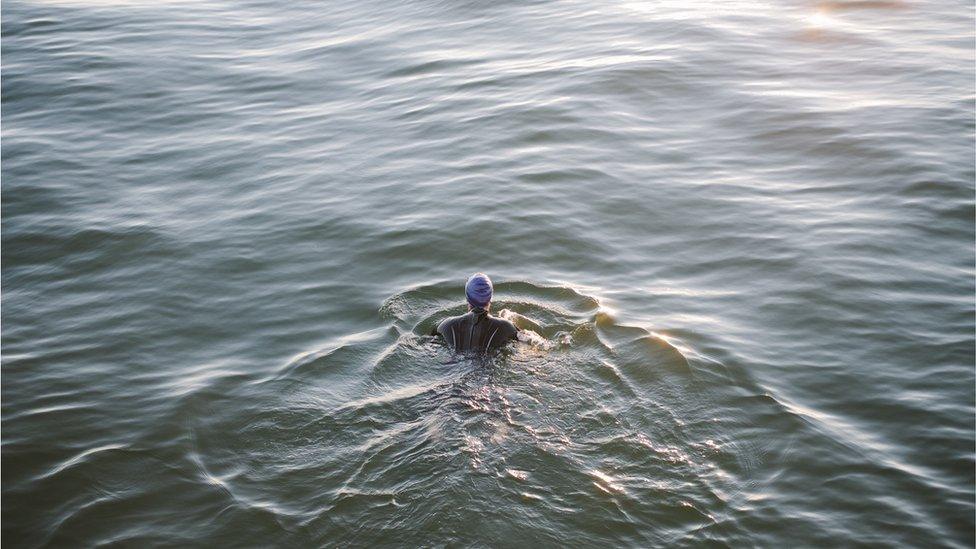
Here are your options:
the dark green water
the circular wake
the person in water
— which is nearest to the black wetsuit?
the person in water

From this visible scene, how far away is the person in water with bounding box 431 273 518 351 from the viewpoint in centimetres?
933

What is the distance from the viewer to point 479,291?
9.31m

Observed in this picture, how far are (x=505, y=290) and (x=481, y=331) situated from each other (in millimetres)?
2107

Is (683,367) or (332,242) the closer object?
(683,367)

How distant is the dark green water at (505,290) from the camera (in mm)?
7633

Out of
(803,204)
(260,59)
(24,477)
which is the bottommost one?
(24,477)

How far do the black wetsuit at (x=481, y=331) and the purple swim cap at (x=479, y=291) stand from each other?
0.09 meters

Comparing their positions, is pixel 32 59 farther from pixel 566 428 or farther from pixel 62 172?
pixel 566 428

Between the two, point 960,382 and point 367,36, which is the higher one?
point 367,36

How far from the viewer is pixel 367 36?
2311 centimetres

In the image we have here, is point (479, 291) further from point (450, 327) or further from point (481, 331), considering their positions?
point (450, 327)

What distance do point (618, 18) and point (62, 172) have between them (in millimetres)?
14535

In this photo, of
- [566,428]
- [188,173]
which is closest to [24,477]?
[566,428]

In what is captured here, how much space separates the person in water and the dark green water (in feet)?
0.84
